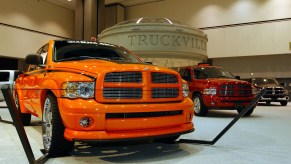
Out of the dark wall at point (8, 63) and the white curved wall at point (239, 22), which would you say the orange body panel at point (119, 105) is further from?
the dark wall at point (8, 63)

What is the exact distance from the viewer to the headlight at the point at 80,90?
3006 millimetres

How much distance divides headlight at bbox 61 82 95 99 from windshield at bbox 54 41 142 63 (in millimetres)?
960

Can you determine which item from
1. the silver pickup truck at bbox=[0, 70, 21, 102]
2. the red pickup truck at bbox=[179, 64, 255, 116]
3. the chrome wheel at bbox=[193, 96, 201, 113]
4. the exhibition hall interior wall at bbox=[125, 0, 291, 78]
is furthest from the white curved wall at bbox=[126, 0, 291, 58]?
the silver pickup truck at bbox=[0, 70, 21, 102]

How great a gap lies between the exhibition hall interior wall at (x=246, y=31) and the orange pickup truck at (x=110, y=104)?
15032 mm

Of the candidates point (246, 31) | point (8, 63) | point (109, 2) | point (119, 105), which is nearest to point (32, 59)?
point (119, 105)

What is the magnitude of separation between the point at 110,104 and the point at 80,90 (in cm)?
34

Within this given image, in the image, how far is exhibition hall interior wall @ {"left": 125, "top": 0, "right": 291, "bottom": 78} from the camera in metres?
16.8

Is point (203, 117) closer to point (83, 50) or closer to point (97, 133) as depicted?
point (83, 50)

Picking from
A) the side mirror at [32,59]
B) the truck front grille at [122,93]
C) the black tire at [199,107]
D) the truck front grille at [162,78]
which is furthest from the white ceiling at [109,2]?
the truck front grille at [122,93]

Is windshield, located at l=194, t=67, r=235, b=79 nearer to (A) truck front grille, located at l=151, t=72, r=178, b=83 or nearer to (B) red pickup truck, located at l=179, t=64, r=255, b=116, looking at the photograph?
(B) red pickup truck, located at l=179, t=64, r=255, b=116

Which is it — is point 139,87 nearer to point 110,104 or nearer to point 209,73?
point 110,104

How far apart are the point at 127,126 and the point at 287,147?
2.27 m

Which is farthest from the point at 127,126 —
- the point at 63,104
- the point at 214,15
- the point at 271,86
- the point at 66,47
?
the point at 214,15

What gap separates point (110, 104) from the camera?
9.83 feet
